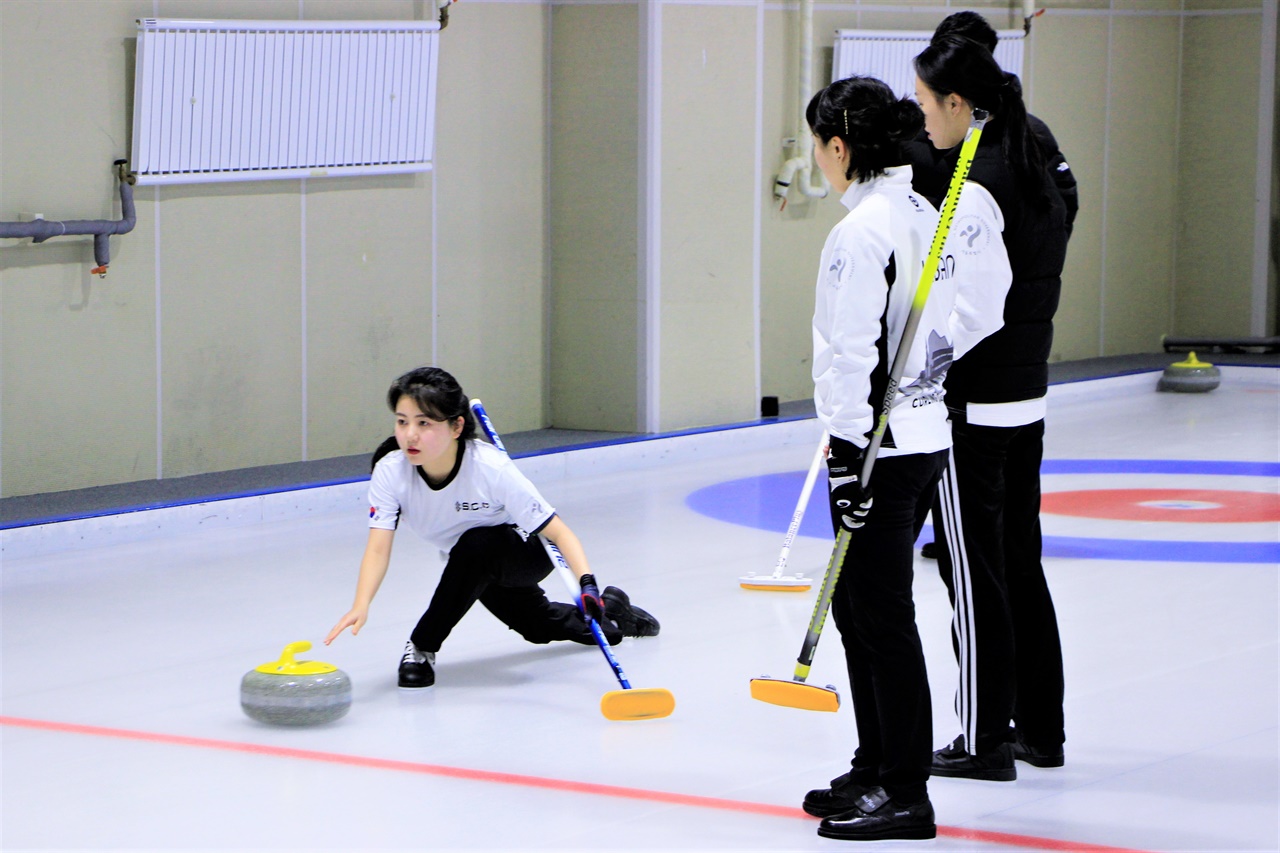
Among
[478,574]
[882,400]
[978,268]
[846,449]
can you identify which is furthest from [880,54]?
[846,449]

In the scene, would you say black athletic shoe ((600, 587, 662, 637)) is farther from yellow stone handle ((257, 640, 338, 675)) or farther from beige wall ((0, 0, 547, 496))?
beige wall ((0, 0, 547, 496))

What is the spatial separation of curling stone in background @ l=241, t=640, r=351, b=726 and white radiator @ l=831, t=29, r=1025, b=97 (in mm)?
6528

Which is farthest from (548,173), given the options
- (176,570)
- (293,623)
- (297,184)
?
(293,623)

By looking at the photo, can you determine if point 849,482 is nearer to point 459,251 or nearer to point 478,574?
point 478,574

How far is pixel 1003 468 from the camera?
3.35 m

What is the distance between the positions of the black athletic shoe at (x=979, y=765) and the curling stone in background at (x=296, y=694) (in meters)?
1.31

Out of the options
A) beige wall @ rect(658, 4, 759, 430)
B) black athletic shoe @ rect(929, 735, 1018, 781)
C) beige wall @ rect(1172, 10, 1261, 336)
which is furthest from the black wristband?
beige wall @ rect(1172, 10, 1261, 336)

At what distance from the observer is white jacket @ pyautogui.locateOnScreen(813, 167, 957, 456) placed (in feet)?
9.24

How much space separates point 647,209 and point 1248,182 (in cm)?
578

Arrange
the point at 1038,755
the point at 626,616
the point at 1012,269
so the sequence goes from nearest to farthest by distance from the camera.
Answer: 1. the point at 1012,269
2. the point at 1038,755
3. the point at 626,616

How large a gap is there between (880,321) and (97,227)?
4355 mm

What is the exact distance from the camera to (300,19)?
722 centimetres

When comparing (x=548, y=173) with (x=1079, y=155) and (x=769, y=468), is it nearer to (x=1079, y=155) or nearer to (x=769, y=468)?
(x=769, y=468)

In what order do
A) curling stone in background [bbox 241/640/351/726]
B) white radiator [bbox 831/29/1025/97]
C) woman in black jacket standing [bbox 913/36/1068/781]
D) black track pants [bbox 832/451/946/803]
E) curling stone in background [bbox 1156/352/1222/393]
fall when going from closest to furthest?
black track pants [bbox 832/451/946/803] → woman in black jacket standing [bbox 913/36/1068/781] → curling stone in background [bbox 241/640/351/726] → white radiator [bbox 831/29/1025/97] → curling stone in background [bbox 1156/352/1222/393]
